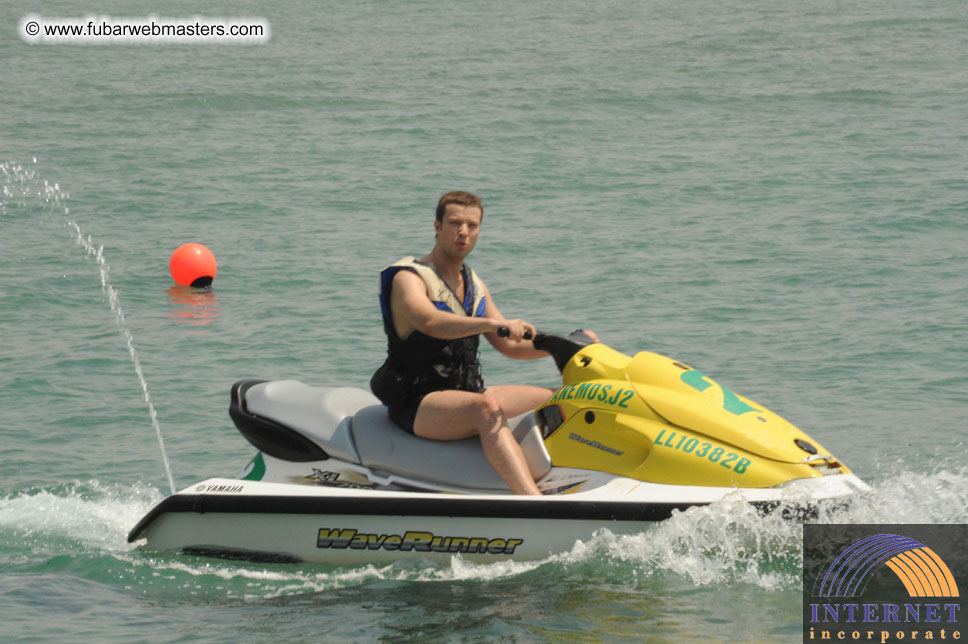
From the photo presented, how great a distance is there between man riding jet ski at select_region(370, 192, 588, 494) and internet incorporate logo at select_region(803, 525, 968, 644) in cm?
118

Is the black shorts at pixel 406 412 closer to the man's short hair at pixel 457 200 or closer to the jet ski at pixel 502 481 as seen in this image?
the jet ski at pixel 502 481

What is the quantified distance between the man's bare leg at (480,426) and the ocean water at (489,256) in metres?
0.38

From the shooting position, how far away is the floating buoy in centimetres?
1202

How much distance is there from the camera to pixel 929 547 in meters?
5.34

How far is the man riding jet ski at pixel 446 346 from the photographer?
17.2ft

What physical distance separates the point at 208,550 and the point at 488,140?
14.0m

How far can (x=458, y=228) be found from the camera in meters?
5.30

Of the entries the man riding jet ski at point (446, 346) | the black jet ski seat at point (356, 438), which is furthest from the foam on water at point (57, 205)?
the man riding jet ski at point (446, 346)

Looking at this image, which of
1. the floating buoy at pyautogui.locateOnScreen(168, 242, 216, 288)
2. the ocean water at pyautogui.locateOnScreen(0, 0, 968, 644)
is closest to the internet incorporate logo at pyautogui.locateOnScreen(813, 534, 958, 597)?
the ocean water at pyautogui.locateOnScreen(0, 0, 968, 644)

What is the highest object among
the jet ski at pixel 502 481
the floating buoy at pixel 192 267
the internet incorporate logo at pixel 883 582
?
the floating buoy at pixel 192 267

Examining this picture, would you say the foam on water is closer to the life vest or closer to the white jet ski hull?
the white jet ski hull

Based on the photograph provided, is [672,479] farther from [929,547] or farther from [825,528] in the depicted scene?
[929,547]

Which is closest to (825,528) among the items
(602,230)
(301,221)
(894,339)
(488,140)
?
(894,339)

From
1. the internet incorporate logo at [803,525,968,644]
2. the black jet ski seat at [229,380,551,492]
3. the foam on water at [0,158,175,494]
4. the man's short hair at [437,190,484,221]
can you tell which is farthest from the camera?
the foam on water at [0,158,175,494]
